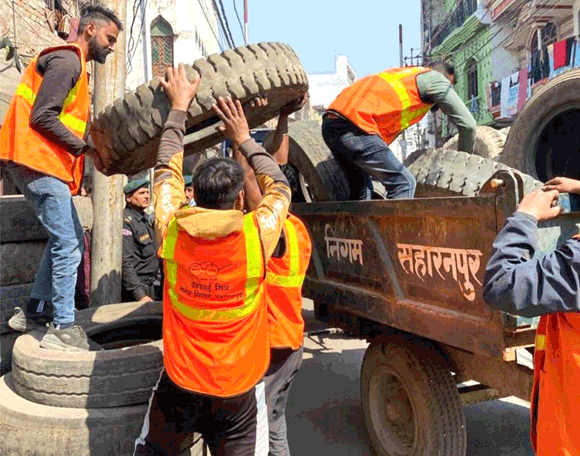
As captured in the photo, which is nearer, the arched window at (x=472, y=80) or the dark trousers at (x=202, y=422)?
the dark trousers at (x=202, y=422)

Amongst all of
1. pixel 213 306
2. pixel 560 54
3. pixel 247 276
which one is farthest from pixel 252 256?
pixel 560 54

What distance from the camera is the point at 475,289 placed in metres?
2.44

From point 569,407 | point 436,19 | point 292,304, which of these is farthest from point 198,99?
point 436,19

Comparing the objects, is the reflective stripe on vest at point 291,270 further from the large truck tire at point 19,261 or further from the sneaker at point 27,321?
the large truck tire at point 19,261

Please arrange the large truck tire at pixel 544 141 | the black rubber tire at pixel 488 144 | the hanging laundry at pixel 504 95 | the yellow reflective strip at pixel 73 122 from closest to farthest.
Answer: the yellow reflective strip at pixel 73 122 < the large truck tire at pixel 544 141 < the black rubber tire at pixel 488 144 < the hanging laundry at pixel 504 95

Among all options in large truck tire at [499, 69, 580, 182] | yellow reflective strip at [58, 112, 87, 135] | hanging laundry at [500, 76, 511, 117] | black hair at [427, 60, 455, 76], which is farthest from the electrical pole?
hanging laundry at [500, 76, 511, 117]

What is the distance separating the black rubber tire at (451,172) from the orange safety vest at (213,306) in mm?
1414

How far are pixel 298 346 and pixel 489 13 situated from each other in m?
26.7

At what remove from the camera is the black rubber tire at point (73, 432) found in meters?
2.66

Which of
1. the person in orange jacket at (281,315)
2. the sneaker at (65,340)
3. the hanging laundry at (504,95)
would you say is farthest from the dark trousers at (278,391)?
the hanging laundry at (504,95)

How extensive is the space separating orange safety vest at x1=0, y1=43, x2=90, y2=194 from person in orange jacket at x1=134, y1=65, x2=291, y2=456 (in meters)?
0.94

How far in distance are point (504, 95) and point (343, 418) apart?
67.9 feet

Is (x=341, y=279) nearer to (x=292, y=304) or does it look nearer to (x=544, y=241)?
(x=292, y=304)

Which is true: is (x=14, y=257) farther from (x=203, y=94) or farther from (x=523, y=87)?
(x=523, y=87)
